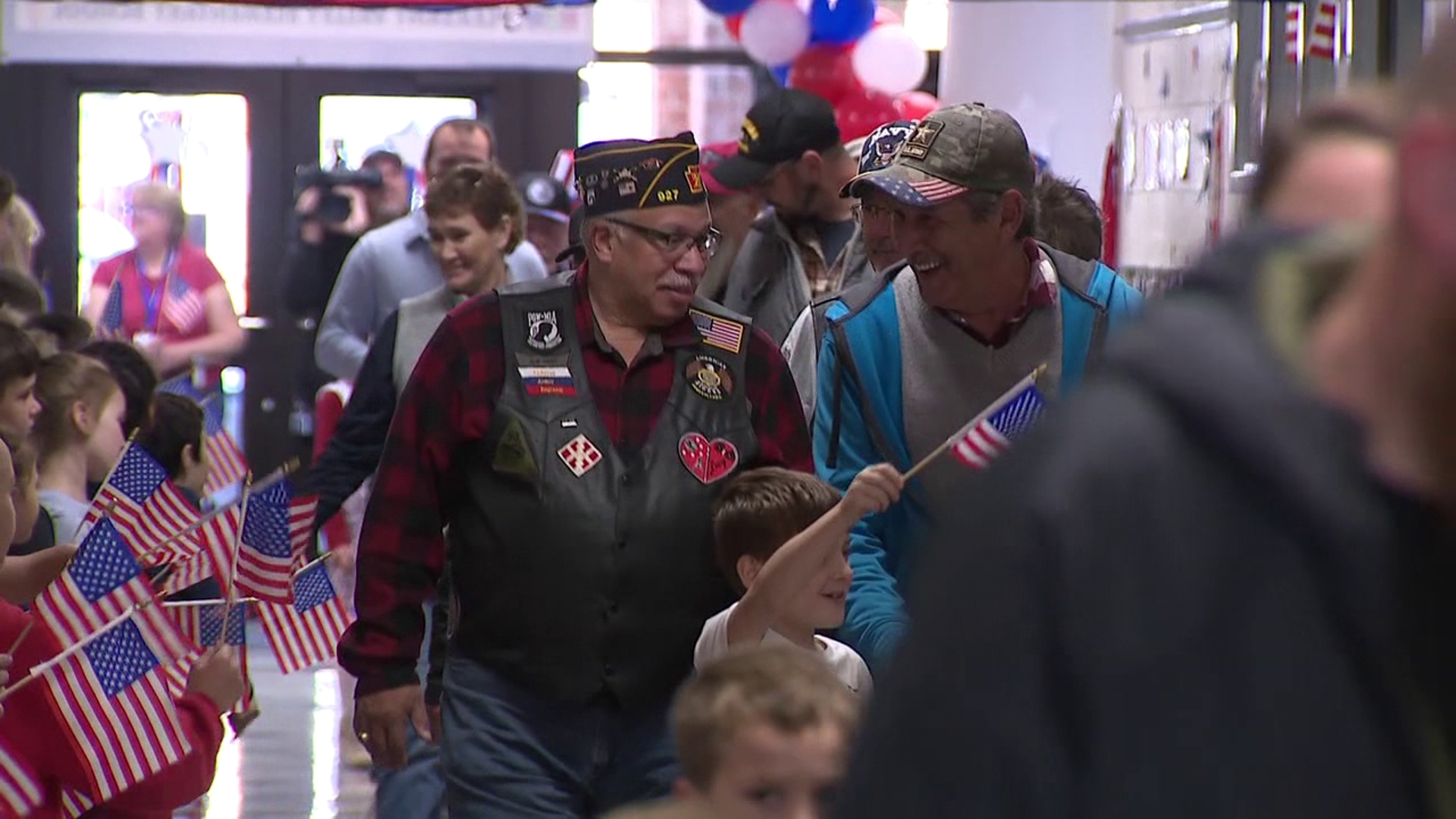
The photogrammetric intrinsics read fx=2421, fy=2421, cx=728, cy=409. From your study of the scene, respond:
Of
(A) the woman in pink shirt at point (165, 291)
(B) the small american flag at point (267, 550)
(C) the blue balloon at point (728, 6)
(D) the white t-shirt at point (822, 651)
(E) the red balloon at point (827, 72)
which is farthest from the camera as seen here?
(A) the woman in pink shirt at point (165, 291)

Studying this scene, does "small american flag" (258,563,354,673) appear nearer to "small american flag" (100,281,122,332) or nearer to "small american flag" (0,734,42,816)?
"small american flag" (0,734,42,816)

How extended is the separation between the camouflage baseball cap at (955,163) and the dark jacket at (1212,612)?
3225mm

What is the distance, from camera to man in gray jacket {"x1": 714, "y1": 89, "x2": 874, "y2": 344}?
6.99 m

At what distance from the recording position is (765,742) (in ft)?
9.44

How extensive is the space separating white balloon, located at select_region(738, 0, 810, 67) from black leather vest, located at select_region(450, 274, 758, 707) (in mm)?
6338

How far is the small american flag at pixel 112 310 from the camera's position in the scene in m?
11.9

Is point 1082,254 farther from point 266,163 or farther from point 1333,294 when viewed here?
point 266,163

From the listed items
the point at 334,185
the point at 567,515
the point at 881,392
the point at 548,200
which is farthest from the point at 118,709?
the point at 334,185

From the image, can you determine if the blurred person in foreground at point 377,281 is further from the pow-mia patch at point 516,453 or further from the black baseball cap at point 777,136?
the pow-mia patch at point 516,453

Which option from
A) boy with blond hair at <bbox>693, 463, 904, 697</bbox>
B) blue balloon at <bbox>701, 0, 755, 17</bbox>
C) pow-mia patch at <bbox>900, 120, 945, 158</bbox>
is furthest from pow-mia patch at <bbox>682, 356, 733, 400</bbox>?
blue balloon at <bbox>701, 0, 755, 17</bbox>

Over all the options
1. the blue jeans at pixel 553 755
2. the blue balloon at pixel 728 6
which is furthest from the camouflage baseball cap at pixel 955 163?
the blue balloon at pixel 728 6

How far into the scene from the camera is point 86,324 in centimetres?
829

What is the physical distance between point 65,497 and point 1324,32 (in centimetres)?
395

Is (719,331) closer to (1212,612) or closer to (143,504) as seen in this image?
(143,504)
